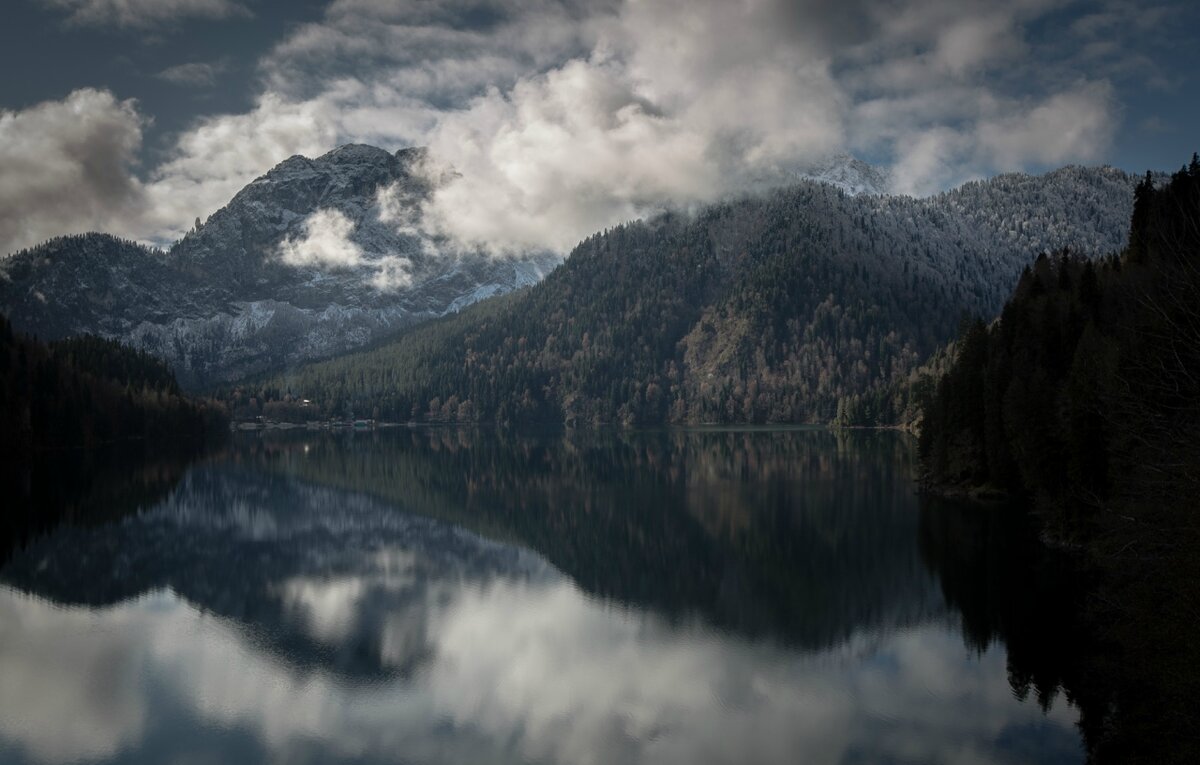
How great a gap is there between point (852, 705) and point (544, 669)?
12.3 metres

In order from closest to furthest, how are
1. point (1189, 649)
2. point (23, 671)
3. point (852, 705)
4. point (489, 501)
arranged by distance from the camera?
point (1189, 649) < point (852, 705) < point (23, 671) < point (489, 501)

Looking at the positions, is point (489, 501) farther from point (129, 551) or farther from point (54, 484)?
point (54, 484)

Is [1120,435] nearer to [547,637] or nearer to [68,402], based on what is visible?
[547,637]

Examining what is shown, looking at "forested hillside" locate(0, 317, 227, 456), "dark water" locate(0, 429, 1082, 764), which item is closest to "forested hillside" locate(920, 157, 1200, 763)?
"dark water" locate(0, 429, 1082, 764)

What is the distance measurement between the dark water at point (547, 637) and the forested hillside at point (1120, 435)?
3.61 m

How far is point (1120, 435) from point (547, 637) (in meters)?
28.0

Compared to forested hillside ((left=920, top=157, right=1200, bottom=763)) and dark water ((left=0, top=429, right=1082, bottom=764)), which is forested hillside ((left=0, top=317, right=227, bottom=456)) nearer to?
dark water ((left=0, top=429, right=1082, bottom=764))

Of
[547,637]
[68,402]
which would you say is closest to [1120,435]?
[547,637]

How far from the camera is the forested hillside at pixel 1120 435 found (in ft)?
64.7

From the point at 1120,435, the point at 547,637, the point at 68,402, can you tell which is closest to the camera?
the point at 1120,435

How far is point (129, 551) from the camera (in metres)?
59.9

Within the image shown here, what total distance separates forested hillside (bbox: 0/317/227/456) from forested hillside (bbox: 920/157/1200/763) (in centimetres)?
12738

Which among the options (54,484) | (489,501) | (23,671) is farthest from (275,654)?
(54,484)

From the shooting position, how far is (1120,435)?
3716 cm
